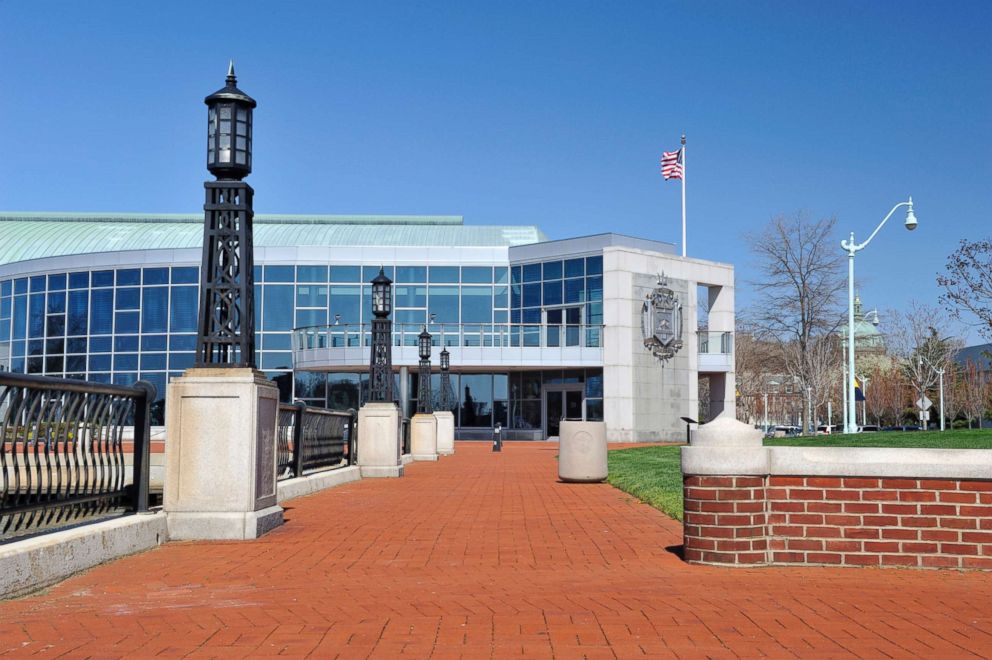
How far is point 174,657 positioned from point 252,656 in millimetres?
370

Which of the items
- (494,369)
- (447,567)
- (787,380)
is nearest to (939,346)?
(787,380)

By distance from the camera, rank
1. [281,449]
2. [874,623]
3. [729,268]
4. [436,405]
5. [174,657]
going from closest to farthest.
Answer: [174,657], [874,623], [281,449], [436,405], [729,268]

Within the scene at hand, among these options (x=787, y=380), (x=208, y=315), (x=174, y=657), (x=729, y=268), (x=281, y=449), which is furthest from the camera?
(x=787, y=380)

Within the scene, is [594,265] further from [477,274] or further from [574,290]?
[477,274]

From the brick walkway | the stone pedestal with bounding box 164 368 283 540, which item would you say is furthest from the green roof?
the brick walkway

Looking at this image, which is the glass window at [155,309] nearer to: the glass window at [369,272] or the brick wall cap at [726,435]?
the glass window at [369,272]

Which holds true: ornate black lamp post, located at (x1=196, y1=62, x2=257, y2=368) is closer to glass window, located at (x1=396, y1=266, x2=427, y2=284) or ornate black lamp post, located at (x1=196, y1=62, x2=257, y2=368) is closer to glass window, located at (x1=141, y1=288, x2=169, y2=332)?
glass window, located at (x1=396, y1=266, x2=427, y2=284)

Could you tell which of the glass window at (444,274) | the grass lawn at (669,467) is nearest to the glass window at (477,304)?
the glass window at (444,274)

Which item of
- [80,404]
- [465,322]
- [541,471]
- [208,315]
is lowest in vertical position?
[541,471]

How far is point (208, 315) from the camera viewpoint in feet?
33.3

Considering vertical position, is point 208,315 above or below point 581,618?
above

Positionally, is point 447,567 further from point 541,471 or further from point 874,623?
point 541,471

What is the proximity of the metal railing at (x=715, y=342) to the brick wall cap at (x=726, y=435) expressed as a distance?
152 feet

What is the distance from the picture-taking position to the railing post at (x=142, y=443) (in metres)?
8.62
